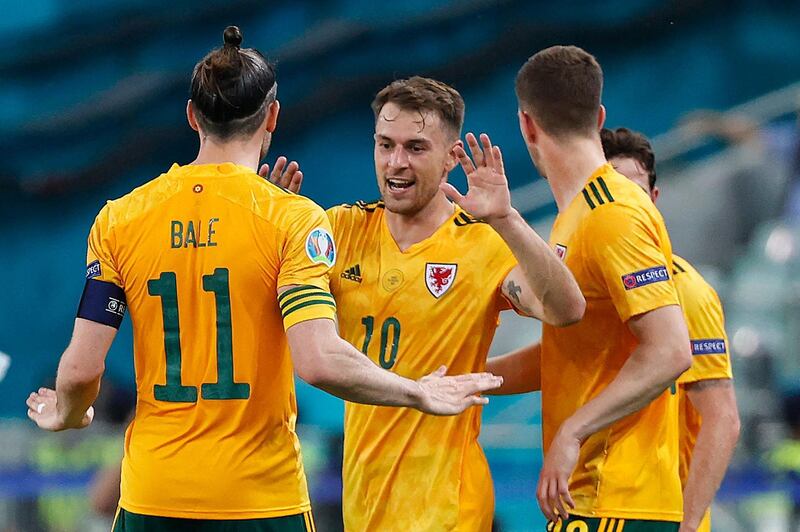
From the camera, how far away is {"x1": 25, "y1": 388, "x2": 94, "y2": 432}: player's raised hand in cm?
357

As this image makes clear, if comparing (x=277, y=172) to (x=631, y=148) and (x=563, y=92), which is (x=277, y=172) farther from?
(x=631, y=148)

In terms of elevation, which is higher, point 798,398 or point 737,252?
point 737,252

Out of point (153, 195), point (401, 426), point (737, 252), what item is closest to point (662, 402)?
point (401, 426)

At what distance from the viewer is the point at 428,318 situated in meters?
4.00

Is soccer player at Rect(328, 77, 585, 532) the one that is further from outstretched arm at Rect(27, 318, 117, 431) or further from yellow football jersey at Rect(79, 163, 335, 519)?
outstretched arm at Rect(27, 318, 117, 431)

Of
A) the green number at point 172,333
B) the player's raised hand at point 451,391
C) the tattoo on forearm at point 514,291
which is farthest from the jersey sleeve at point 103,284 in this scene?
the tattoo on forearm at point 514,291

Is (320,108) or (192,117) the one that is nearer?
(192,117)

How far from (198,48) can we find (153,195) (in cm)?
792

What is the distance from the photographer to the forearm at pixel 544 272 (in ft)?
11.4

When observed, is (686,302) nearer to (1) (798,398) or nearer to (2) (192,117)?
(2) (192,117)

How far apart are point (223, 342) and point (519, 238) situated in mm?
922

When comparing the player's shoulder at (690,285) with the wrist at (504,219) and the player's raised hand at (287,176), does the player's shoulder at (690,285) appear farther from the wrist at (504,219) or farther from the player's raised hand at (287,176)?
the player's raised hand at (287,176)

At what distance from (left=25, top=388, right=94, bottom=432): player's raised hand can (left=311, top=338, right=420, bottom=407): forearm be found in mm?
887

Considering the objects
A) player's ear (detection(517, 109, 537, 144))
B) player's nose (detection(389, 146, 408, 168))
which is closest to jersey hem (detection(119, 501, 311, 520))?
player's nose (detection(389, 146, 408, 168))
